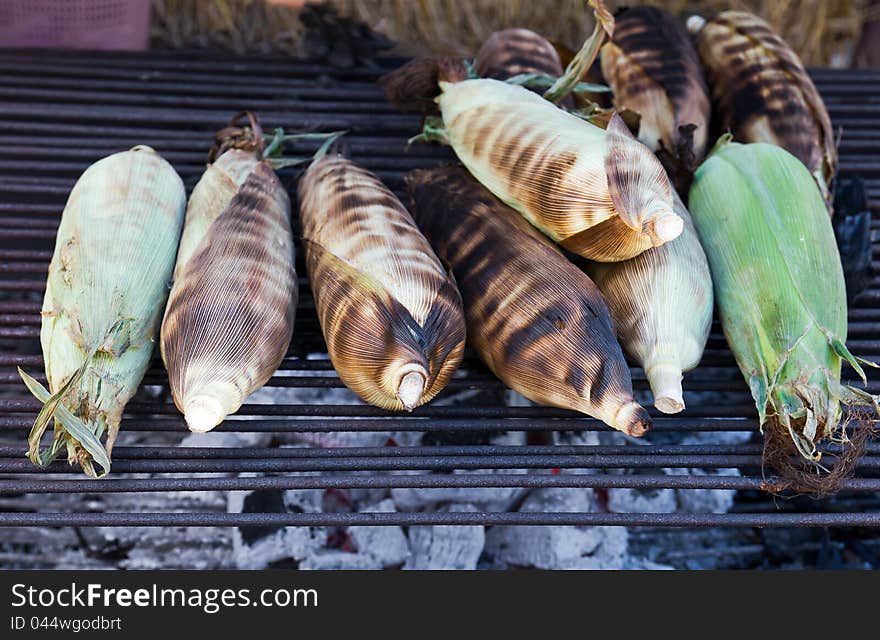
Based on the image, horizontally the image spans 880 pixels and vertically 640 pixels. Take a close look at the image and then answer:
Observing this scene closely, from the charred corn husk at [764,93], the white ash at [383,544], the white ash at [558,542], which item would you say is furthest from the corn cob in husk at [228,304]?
the charred corn husk at [764,93]

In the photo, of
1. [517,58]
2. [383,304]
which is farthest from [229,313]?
[517,58]

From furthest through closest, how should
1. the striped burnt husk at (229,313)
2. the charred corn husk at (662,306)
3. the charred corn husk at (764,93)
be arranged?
the charred corn husk at (764,93) < the charred corn husk at (662,306) < the striped burnt husk at (229,313)

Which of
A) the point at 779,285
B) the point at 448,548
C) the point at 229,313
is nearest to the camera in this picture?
the point at 229,313

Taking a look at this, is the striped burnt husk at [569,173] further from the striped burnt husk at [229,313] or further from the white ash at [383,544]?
the white ash at [383,544]

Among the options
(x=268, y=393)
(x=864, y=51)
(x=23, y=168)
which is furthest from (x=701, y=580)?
(x=864, y=51)

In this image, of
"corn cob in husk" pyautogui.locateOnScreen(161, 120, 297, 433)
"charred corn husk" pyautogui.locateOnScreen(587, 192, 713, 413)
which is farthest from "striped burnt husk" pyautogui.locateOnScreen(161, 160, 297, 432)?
"charred corn husk" pyautogui.locateOnScreen(587, 192, 713, 413)

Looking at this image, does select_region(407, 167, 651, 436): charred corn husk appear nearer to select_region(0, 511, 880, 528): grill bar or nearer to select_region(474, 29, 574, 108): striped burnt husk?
select_region(0, 511, 880, 528): grill bar

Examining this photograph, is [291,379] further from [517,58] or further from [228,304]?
[517,58]
